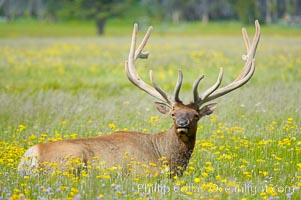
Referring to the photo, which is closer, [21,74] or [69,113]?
[69,113]

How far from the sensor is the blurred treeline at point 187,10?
85069 millimetres

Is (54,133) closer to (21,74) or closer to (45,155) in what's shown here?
(45,155)

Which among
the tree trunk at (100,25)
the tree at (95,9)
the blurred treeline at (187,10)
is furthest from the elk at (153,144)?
the blurred treeline at (187,10)

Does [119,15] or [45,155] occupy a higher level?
[119,15]

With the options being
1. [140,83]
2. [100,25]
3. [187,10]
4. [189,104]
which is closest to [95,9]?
[100,25]

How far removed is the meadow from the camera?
6.51 m

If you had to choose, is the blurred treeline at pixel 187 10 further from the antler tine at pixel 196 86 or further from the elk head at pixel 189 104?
the antler tine at pixel 196 86

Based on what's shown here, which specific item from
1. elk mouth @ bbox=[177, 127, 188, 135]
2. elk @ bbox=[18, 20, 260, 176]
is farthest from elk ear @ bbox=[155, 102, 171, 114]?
elk mouth @ bbox=[177, 127, 188, 135]

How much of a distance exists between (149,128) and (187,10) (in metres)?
87.0

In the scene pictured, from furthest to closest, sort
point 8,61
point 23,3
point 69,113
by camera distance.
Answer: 1. point 23,3
2. point 8,61
3. point 69,113

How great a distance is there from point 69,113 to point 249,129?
3110 mm

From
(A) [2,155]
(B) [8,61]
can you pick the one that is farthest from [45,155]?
(B) [8,61]

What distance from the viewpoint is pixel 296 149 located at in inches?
331

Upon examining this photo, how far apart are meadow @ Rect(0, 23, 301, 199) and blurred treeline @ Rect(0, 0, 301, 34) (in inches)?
2312
